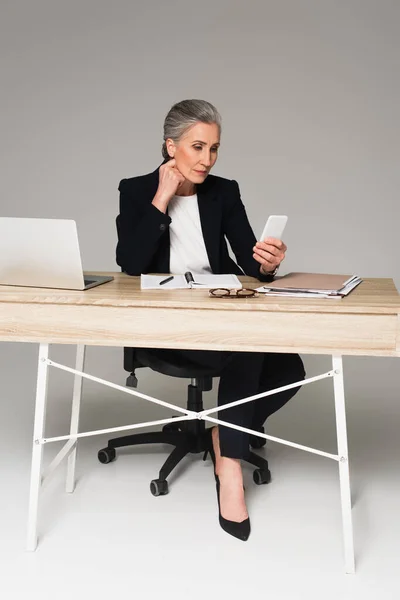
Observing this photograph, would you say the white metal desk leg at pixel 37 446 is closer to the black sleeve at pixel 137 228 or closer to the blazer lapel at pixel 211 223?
the black sleeve at pixel 137 228

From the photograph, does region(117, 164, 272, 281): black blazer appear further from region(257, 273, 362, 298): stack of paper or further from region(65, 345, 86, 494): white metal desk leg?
region(65, 345, 86, 494): white metal desk leg

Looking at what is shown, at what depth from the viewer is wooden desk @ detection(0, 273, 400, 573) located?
2.44 m

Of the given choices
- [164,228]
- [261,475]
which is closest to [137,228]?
[164,228]

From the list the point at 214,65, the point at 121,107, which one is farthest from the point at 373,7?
the point at 121,107

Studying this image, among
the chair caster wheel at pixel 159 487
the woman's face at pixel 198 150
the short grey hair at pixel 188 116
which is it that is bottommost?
the chair caster wheel at pixel 159 487

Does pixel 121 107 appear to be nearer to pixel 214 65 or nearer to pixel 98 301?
pixel 214 65

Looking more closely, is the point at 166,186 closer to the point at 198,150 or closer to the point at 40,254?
the point at 198,150

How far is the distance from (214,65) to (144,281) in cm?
328

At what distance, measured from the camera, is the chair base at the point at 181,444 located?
3.18 metres

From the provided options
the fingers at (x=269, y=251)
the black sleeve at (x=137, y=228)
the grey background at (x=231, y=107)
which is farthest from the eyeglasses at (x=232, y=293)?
the grey background at (x=231, y=107)

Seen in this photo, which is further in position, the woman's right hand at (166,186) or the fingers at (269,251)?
the woman's right hand at (166,186)

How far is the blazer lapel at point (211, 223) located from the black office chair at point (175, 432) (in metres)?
0.45

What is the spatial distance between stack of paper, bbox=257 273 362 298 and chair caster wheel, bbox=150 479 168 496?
827 mm

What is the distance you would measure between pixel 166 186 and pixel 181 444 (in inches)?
38.0
